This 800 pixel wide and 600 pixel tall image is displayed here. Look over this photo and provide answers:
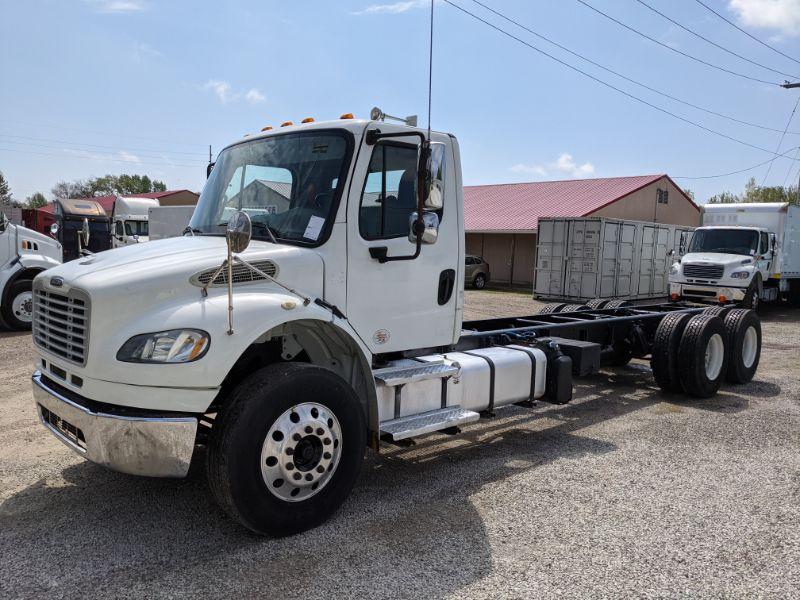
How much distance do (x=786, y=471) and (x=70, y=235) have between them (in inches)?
868

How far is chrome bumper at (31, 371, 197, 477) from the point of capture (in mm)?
3504

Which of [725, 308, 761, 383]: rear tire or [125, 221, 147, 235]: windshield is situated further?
[125, 221, 147, 235]: windshield

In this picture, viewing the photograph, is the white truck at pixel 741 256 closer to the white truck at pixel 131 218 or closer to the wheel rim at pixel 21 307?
the wheel rim at pixel 21 307

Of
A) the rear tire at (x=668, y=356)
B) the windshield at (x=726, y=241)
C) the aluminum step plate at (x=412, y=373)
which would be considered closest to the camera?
the aluminum step plate at (x=412, y=373)

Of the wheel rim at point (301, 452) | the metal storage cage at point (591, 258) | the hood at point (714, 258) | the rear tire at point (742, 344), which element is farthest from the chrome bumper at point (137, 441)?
the metal storage cage at point (591, 258)

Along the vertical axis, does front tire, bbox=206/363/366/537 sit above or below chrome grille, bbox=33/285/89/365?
below

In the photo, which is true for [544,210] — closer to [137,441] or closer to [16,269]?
[16,269]

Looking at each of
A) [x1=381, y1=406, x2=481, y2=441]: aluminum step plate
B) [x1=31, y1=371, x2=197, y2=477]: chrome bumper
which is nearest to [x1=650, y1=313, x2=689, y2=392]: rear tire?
[x1=381, y1=406, x2=481, y2=441]: aluminum step plate

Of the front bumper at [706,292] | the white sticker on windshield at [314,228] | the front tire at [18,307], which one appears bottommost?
the front tire at [18,307]

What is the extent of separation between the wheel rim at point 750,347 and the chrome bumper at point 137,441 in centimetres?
837

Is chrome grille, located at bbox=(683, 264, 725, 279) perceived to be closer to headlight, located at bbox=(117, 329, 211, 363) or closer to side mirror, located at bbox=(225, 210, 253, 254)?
side mirror, located at bbox=(225, 210, 253, 254)

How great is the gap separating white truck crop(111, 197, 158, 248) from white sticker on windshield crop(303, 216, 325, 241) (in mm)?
23724

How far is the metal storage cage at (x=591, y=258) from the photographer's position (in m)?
21.9

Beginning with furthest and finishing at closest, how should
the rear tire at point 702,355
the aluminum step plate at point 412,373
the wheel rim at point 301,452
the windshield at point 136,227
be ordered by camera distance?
the windshield at point 136,227 < the rear tire at point 702,355 < the aluminum step plate at point 412,373 < the wheel rim at point 301,452
